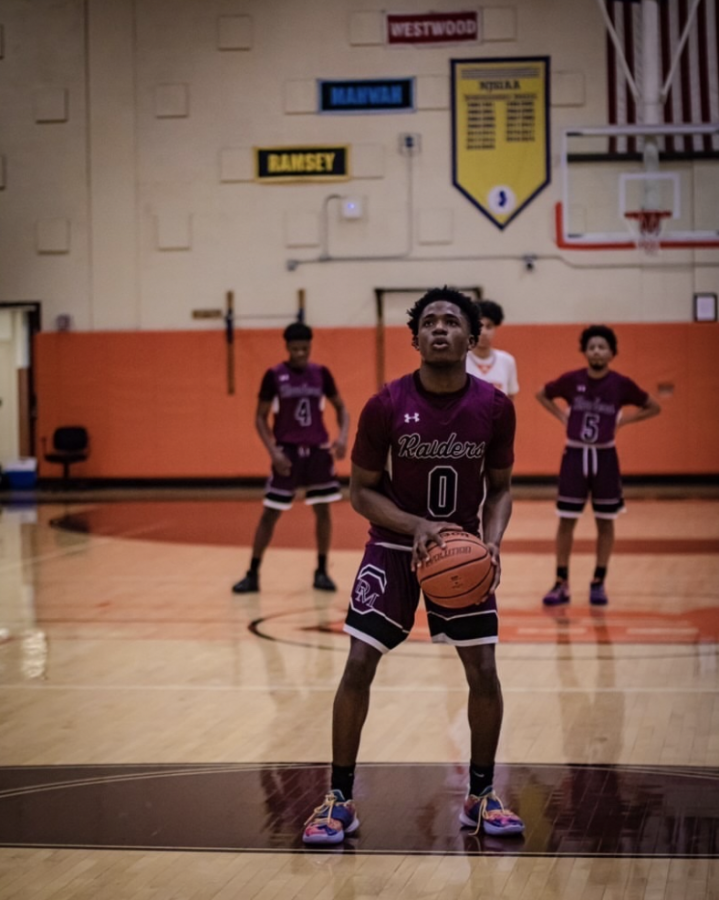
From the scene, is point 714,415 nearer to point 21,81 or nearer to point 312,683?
point 21,81

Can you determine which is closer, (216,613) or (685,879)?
(685,879)

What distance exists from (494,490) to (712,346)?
1412 cm

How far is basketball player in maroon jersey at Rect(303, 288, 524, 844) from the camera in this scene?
428 cm

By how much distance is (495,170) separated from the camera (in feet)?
59.5

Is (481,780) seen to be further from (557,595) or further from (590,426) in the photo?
(590,426)

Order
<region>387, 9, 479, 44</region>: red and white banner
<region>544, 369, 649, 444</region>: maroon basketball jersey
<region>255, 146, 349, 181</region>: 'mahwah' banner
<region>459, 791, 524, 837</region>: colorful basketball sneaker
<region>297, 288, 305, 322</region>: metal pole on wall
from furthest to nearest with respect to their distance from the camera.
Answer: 1. <region>297, 288, 305, 322</region>: metal pole on wall
2. <region>255, 146, 349, 181</region>: 'mahwah' banner
3. <region>387, 9, 479, 44</region>: red and white banner
4. <region>544, 369, 649, 444</region>: maroon basketball jersey
5. <region>459, 791, 524, 837</region>: colorful basketball sneaker

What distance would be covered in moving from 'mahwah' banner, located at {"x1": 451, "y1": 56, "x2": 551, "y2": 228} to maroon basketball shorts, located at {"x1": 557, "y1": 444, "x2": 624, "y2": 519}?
384 inches

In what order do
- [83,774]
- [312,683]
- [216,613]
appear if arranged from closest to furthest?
[83,774] → [312,683] → [216,613]

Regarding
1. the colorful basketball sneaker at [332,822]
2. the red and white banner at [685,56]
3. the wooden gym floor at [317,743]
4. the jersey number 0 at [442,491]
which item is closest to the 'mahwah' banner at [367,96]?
the red and white banner at [685,56]

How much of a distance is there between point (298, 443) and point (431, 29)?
10.4 meters

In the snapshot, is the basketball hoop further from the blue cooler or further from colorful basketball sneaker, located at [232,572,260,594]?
the blue cooler

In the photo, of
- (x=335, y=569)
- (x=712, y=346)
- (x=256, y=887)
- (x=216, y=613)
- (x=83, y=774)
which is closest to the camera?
(x=256, y=887)

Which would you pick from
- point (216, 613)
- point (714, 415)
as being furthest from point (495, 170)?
point (216, 613)

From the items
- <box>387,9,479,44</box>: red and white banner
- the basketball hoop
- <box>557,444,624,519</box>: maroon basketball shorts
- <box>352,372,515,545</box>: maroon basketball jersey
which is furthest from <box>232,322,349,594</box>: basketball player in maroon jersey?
<box>387,9,479,44</box>: red and white banner
